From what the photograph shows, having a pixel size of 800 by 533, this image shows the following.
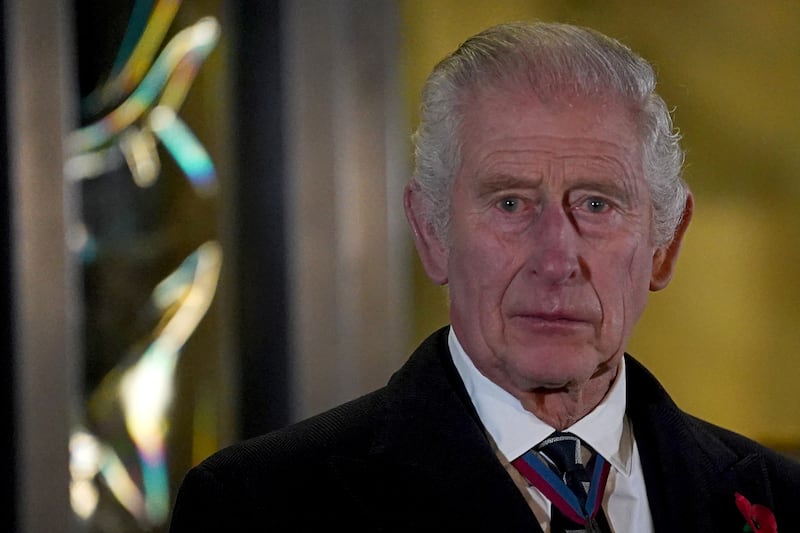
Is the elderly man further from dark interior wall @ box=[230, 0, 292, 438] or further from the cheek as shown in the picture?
dark interior wall @ box=[230, 0, 292, 438]

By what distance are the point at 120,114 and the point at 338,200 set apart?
0.47 metres

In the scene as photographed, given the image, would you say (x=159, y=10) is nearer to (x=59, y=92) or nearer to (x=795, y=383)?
(x=59, y=92)

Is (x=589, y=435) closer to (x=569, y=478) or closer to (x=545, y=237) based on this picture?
(x=569, y=478)

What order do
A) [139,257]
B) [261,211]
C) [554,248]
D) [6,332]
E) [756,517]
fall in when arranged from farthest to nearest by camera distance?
[261,211] < [139,257] < [6,332] < [756,517] < [554,248]

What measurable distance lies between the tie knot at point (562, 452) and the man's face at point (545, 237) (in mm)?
64

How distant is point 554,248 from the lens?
138 cm

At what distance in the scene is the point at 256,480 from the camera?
142 centimetres

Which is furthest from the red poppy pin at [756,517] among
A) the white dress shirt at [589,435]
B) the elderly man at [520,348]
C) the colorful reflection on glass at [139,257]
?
the colorful reflection on glass at [139,257]

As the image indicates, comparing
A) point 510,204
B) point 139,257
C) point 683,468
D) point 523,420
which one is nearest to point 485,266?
point 510,204

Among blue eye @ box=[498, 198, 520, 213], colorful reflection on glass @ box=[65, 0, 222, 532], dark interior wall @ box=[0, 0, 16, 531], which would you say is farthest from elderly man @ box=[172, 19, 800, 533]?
colorful reflection on glass @ box=[65, 0, 222, 532]

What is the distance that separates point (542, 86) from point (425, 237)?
0.23m

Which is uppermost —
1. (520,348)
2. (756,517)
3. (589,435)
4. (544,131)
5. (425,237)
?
(544,131)

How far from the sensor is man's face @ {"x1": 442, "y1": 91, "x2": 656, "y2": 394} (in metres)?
1.40

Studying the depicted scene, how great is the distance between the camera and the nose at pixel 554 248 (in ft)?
4.52
